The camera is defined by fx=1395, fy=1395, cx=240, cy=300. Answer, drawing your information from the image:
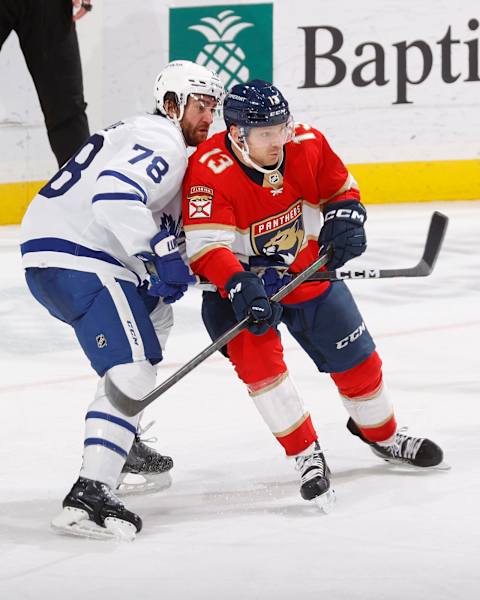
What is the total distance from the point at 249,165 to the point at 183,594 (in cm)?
92

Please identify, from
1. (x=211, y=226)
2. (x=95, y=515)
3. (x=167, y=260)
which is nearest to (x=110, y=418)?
(x=95, y=515)

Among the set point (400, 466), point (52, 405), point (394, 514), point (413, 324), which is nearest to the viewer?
point (394, 514)

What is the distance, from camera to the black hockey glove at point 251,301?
2.60 m

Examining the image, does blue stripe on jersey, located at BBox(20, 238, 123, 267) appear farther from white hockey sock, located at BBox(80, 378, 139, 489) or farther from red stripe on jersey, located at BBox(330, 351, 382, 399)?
red stripe on jersey, located at BBox(330, 351, 382, 399)

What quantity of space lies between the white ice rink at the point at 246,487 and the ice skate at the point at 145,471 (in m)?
0.05

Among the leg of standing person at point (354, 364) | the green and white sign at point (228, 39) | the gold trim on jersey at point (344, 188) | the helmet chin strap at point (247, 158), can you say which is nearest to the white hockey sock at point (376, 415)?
the leg of standing person at point (354, 364)

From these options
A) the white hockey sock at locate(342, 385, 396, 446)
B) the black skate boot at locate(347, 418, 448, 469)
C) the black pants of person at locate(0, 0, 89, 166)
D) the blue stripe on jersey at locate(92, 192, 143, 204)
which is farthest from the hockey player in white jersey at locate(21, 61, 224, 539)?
the black pants of person at locate(0, 0, 89, 166)

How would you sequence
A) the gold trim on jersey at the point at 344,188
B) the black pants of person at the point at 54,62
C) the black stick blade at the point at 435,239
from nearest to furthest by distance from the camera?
the gold trim on jersey at the point at 344,188 < the black stick blade at the point at 435,239 < the black pants of person at the point at 54,62

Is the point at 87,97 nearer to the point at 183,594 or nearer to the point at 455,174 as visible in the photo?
the point at 455,174

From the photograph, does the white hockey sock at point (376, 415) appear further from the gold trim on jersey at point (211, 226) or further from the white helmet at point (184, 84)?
the white helmet at point (184, 84)

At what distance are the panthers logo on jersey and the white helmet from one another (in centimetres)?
28

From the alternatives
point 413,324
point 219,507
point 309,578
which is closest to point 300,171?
point 219,507

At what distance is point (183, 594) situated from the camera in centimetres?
220

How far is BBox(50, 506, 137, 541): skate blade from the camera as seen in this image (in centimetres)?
254
